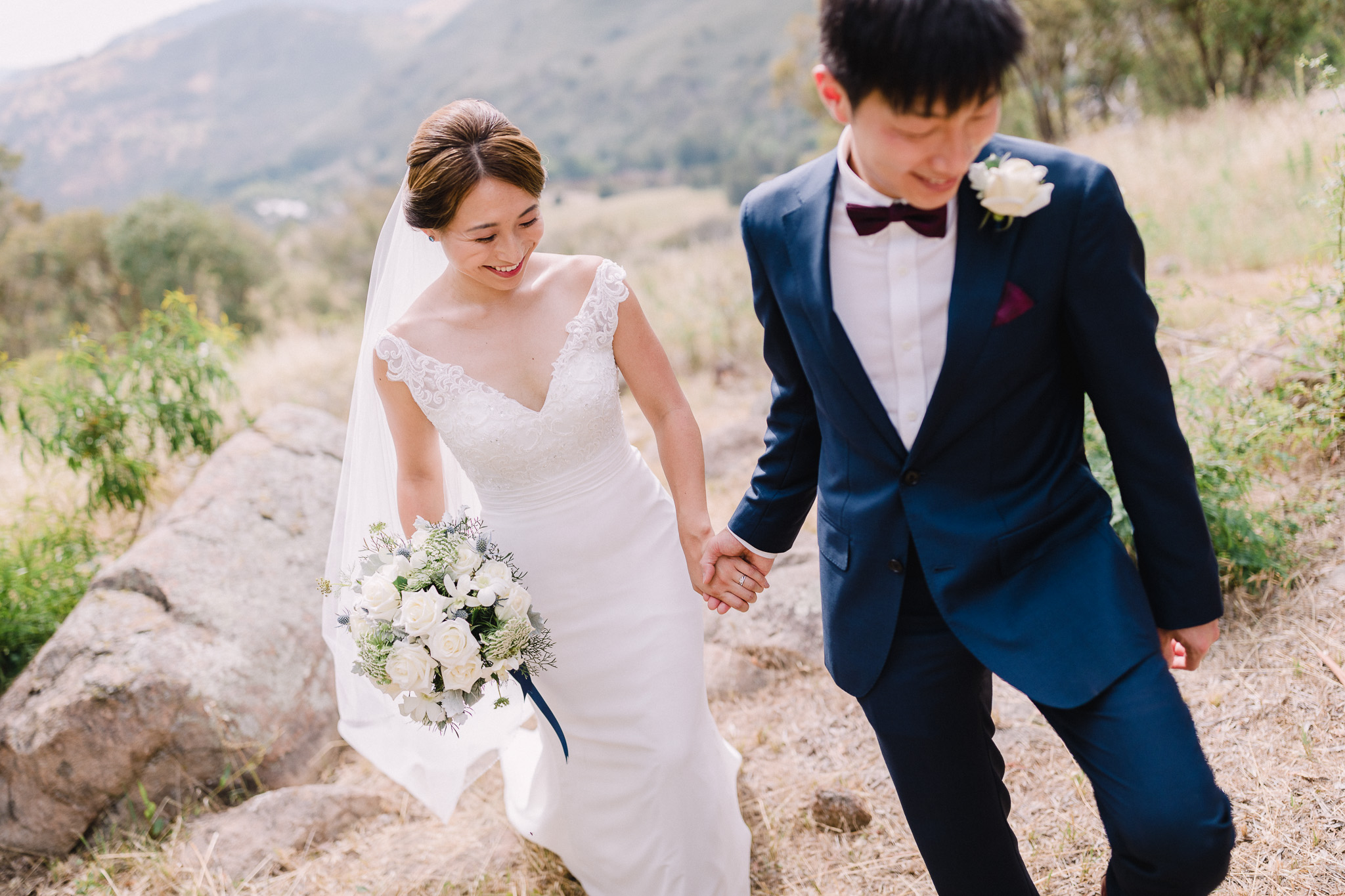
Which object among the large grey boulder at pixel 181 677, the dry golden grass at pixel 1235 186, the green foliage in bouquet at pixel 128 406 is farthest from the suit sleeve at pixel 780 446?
the green foliage in bouquet at pixel 128 406

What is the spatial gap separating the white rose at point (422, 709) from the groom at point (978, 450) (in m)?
1.12

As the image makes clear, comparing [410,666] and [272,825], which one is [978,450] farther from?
[272,825]

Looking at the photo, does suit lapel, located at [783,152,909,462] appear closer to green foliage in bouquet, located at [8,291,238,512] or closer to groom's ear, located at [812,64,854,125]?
groom's ear, located at [812,64,854,125]

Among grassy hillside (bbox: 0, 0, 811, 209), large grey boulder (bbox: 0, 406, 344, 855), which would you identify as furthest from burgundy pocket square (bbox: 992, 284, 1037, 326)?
grassy hillside (bbox: 0, 0, 811, 209)

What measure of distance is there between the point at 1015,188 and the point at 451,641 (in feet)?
5.67

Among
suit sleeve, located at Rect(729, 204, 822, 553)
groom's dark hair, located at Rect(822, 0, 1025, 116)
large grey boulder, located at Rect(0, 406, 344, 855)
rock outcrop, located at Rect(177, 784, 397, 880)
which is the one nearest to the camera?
groom's dark hair, located at Rect(822, 0, 1025, 116)

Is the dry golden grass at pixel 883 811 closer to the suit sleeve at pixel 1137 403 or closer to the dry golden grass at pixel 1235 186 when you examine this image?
the suit sleeve at pixel 1137 403

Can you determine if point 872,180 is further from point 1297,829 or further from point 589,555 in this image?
point 1297,829

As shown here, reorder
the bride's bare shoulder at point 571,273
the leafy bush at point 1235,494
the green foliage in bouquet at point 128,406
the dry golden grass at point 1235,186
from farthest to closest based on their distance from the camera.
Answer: the dry golden grass at point 1235,186 → the green foliage in bouquet at point 128,406 → the leafy bush at point 1235,494 → the bride's bare shoulder at point 571,273

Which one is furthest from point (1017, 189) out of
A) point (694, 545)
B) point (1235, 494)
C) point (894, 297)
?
point (1235, 494)

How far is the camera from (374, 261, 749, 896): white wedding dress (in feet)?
9.30

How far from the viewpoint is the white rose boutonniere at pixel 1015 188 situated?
1544 millimetres

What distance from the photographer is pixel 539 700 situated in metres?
2.86

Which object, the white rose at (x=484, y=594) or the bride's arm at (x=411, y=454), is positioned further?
the bride's arm at (x=411, y=454)
